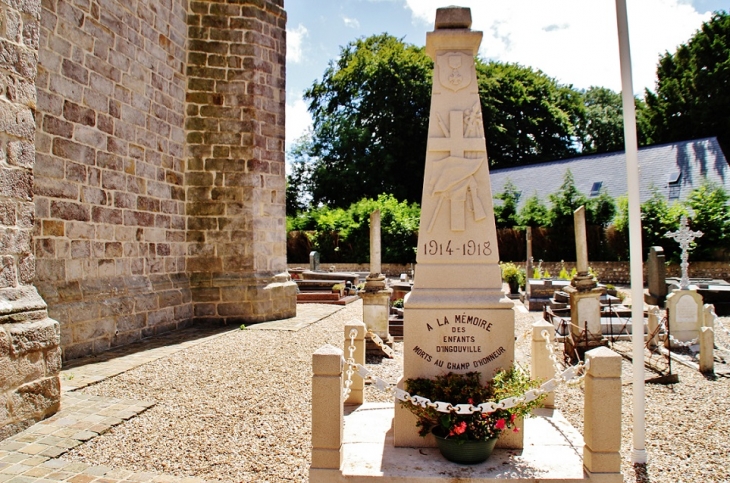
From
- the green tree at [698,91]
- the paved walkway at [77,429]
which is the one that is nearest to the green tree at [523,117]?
the green tree at [698,91]

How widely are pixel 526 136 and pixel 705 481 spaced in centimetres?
3229

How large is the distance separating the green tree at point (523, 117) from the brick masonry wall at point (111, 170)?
25.3 m

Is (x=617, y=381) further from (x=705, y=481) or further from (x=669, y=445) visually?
(x=669, y=445)

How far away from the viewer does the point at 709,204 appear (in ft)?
65.6

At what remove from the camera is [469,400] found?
338 cm

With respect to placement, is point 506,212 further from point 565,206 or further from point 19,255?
point 19,255

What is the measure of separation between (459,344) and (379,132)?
28.7 meters

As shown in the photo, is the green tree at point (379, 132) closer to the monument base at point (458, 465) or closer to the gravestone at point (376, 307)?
the gravestone at point (376, 307)

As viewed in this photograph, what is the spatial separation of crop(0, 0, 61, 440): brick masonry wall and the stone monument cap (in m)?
3.52

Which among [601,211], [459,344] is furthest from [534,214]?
[459,344]

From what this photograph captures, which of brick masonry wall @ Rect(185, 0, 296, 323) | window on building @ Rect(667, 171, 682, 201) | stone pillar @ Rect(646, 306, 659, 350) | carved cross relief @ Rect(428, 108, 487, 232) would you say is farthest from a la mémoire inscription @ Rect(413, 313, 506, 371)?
window on building @ Rect(667, 171, 682, 201)

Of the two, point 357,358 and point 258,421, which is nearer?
point 258,421

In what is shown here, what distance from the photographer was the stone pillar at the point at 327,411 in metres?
A: 3.12

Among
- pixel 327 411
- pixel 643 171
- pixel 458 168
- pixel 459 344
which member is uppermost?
pixel 643 171
